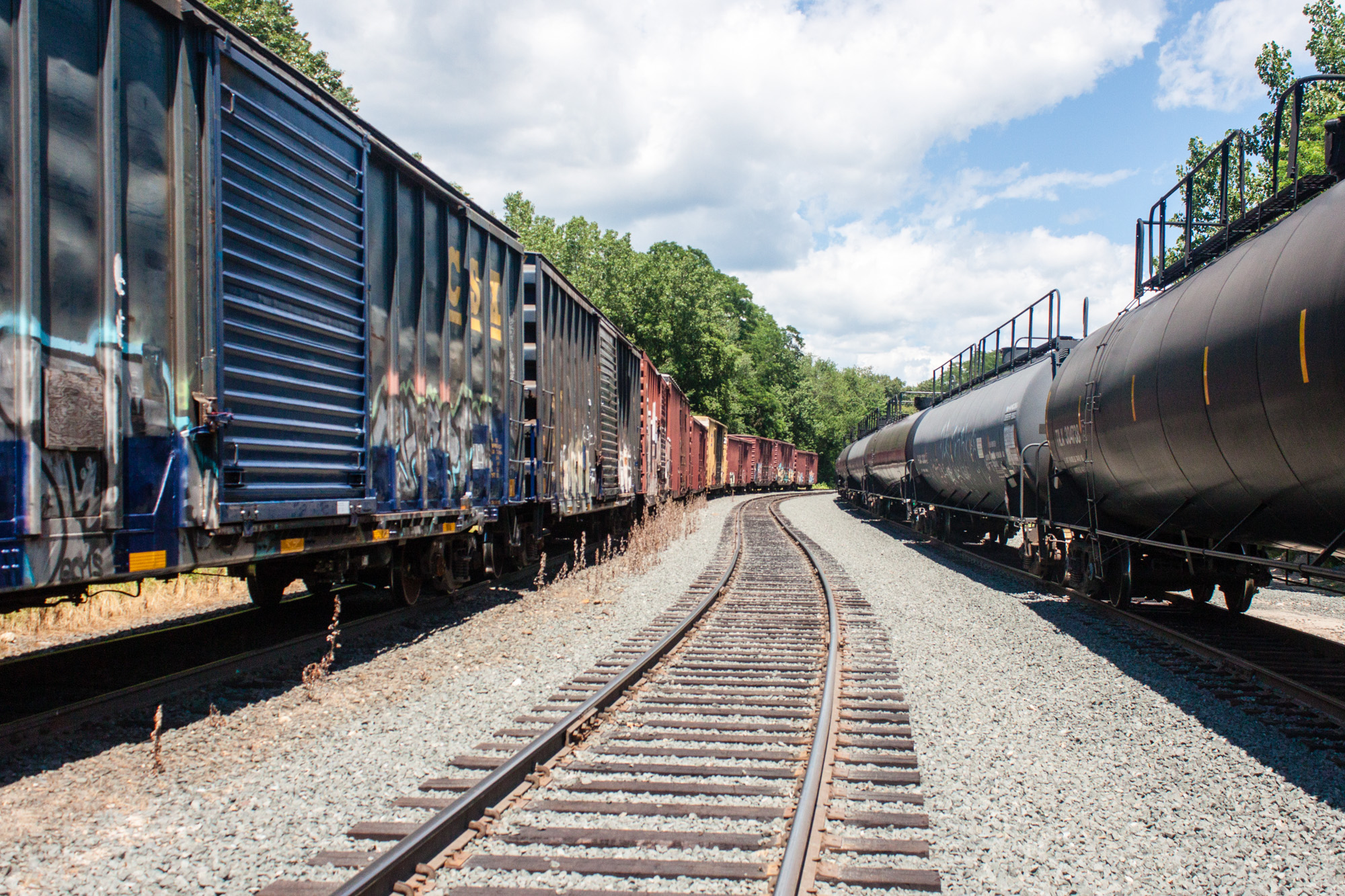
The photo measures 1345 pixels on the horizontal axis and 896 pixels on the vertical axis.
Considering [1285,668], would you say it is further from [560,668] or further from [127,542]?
[127,542]

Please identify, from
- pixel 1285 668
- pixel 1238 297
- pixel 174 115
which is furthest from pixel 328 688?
pixel 1285 668

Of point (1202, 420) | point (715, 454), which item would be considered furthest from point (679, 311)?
point (1202, 420)

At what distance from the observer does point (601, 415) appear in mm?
13766

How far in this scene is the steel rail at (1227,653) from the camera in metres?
5.49

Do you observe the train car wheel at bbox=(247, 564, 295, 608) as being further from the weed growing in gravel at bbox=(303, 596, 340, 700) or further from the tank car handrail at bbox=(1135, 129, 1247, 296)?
the tank car handrail at bbox=(1135, 129, 1247, 296)

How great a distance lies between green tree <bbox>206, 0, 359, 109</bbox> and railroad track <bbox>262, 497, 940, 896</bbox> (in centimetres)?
1986

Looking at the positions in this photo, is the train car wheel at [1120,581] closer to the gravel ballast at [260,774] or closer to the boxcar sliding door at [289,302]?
the gravel ballast at [260,774]

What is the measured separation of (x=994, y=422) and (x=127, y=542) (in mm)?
11554

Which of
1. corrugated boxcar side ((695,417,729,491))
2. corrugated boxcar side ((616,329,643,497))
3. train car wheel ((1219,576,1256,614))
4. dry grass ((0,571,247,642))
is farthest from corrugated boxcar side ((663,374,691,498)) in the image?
train car wheel ((1219,576,1256,614))

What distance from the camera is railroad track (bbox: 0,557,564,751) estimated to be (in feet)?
15.6

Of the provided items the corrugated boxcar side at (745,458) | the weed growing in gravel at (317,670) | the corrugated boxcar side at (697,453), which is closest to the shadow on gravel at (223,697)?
the weed growing in gravel at (317,670)

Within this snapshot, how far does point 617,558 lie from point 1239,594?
27.8ft

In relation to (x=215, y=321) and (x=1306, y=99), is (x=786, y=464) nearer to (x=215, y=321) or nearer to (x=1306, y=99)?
(x=1306, y=99)

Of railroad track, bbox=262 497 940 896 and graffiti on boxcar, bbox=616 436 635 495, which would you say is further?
graffiti on boxcar, bbox=616 436 635 495
